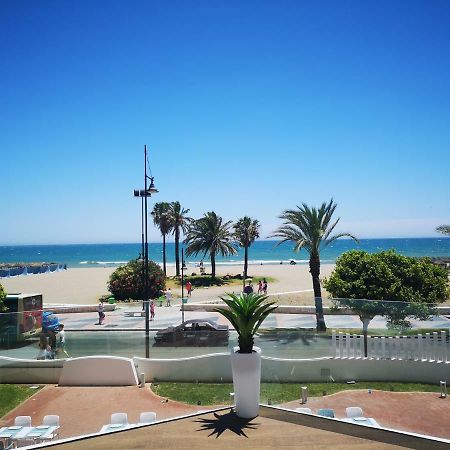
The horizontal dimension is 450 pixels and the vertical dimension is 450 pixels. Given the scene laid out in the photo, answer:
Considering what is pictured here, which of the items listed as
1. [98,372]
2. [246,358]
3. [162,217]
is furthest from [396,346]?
[162,217]

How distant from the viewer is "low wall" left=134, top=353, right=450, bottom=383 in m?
13.3

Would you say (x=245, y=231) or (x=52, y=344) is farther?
(x=245, y=231)

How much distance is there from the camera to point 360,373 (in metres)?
13.7

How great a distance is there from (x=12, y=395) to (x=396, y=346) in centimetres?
1178

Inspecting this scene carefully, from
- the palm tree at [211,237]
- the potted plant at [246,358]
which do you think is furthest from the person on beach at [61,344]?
the palm tree at [211,237]

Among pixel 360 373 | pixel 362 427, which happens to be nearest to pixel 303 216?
pixel 360 373

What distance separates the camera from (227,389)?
11.3 meters

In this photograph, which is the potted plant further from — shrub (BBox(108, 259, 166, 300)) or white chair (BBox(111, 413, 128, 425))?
shrub (BBox(108, 259, 166, 300))

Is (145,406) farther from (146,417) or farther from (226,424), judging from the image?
(226,424)

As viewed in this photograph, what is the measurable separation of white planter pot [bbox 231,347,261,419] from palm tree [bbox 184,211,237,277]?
45177mm

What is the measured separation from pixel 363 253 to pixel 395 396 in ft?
38.1

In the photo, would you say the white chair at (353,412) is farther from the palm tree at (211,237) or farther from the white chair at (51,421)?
the palm tree at (211,237)

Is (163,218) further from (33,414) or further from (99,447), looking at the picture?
(99,447)

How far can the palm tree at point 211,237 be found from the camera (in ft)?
177
